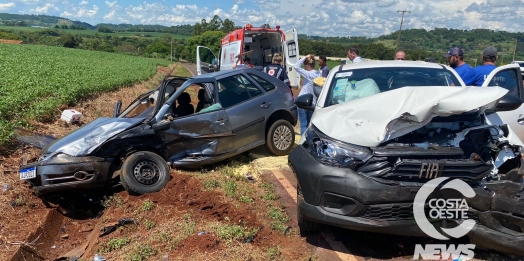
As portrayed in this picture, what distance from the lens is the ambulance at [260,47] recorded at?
462 inches

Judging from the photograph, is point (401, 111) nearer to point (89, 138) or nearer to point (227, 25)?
point (89, 138)

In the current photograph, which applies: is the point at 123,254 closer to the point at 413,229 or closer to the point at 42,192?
the point at 42,192

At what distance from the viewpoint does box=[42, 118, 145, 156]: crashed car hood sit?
5.05 m

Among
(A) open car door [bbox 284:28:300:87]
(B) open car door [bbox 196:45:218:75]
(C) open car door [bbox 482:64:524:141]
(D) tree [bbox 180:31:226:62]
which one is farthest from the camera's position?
(D) tree [bbox 180:31:226:62]

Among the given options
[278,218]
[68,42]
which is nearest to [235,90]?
[278,218]

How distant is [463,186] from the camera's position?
3213 mm

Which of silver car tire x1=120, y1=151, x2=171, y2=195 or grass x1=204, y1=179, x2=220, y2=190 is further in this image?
grass x1=204, y1=179, x2=220, y2=190

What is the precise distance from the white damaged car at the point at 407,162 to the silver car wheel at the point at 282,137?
2.66m

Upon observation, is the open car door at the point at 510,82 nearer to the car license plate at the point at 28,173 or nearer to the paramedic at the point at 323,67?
the paramedic at the point at 323,67

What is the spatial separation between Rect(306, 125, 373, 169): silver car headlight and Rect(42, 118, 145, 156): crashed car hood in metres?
2.76

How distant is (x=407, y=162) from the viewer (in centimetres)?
A: 325

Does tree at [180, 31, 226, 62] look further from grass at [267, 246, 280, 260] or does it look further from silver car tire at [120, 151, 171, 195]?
grass at [267, 246, 280, 260]

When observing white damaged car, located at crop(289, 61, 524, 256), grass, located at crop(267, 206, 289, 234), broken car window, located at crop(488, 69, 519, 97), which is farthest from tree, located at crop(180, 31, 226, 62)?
white damaged car, located at crop(289, 61, 524, 256)

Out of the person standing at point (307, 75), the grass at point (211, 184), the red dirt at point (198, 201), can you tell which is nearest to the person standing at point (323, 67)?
the person standing at point (307, 75)
